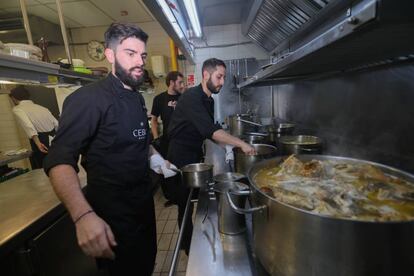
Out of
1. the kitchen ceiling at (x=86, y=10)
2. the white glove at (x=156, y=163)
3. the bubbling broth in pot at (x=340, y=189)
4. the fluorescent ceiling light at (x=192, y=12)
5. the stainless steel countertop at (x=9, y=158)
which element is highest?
the kitchen ceiling at (x=86, y=10)

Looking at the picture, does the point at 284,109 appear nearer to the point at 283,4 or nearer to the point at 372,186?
the point at 283,4

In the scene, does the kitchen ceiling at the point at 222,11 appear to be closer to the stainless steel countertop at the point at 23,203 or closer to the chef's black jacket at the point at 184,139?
the chef's black jacket at the point at 184,139

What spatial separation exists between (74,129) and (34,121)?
3.16m

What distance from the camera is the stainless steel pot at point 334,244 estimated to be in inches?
20.1

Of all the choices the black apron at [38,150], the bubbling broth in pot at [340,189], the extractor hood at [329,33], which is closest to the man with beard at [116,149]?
the bubbling broth in pot at [340,189]

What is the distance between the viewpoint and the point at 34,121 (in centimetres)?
350

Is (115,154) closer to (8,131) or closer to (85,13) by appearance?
(85,13)

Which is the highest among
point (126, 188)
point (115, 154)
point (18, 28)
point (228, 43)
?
point (18, 28)

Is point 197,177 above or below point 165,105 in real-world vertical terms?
below

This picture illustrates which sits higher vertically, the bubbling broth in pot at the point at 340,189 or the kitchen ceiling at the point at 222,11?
the kitchen ceiling at the point at 222,11

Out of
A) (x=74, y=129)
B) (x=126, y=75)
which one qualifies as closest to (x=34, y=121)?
(x=126, y=75)

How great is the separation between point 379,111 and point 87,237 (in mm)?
1574

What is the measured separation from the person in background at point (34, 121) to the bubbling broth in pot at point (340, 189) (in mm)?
3674

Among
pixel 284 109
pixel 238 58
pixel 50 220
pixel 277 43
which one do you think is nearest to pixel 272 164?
pixel 50 220
